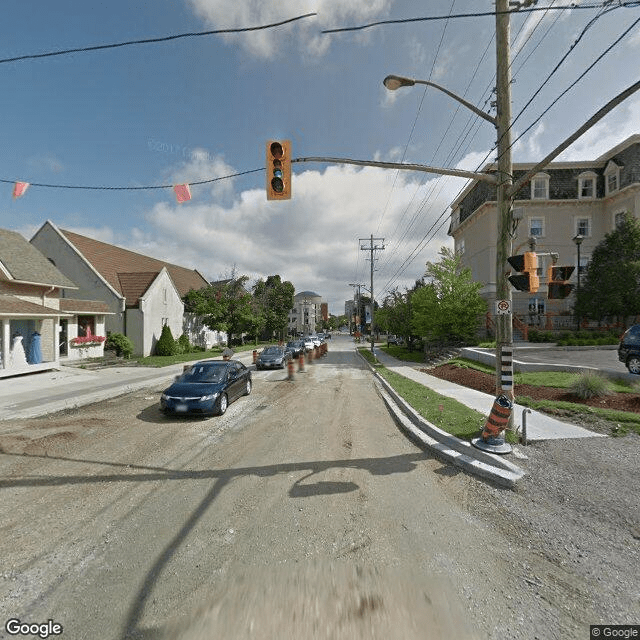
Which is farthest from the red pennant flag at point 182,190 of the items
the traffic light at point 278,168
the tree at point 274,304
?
the tree at point 274,304

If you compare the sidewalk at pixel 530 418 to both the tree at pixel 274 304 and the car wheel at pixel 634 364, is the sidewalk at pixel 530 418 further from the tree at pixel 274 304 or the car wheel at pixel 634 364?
the tree at pixel 274 304

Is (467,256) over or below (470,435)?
over

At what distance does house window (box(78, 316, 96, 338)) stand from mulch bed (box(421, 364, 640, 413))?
21473 millimetres

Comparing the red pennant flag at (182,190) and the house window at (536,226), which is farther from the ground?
the house window at (536,226)

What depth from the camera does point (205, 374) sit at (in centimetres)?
945

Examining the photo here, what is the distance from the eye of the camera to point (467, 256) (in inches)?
1246

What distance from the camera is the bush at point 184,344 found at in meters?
26.6

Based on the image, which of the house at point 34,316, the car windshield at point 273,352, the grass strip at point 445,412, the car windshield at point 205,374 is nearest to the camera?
the grass strip at point 445,412

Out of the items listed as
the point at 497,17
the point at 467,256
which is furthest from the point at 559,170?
the point at 497,17

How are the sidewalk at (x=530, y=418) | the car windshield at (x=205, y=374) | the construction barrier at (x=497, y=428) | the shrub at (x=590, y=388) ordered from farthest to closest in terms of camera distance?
the car windshield at (x=205, y=374) < the shrub at (x=590, y=388) < the sidewalk at (x=530, y=418) < the construction barrier at (x=497, y=428)

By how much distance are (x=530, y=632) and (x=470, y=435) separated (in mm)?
4120

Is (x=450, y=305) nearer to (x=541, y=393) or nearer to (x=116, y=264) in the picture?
(x=541, y=393)

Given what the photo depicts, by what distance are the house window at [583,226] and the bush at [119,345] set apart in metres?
37.7

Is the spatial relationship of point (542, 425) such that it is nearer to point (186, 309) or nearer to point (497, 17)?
point (497, 17)
